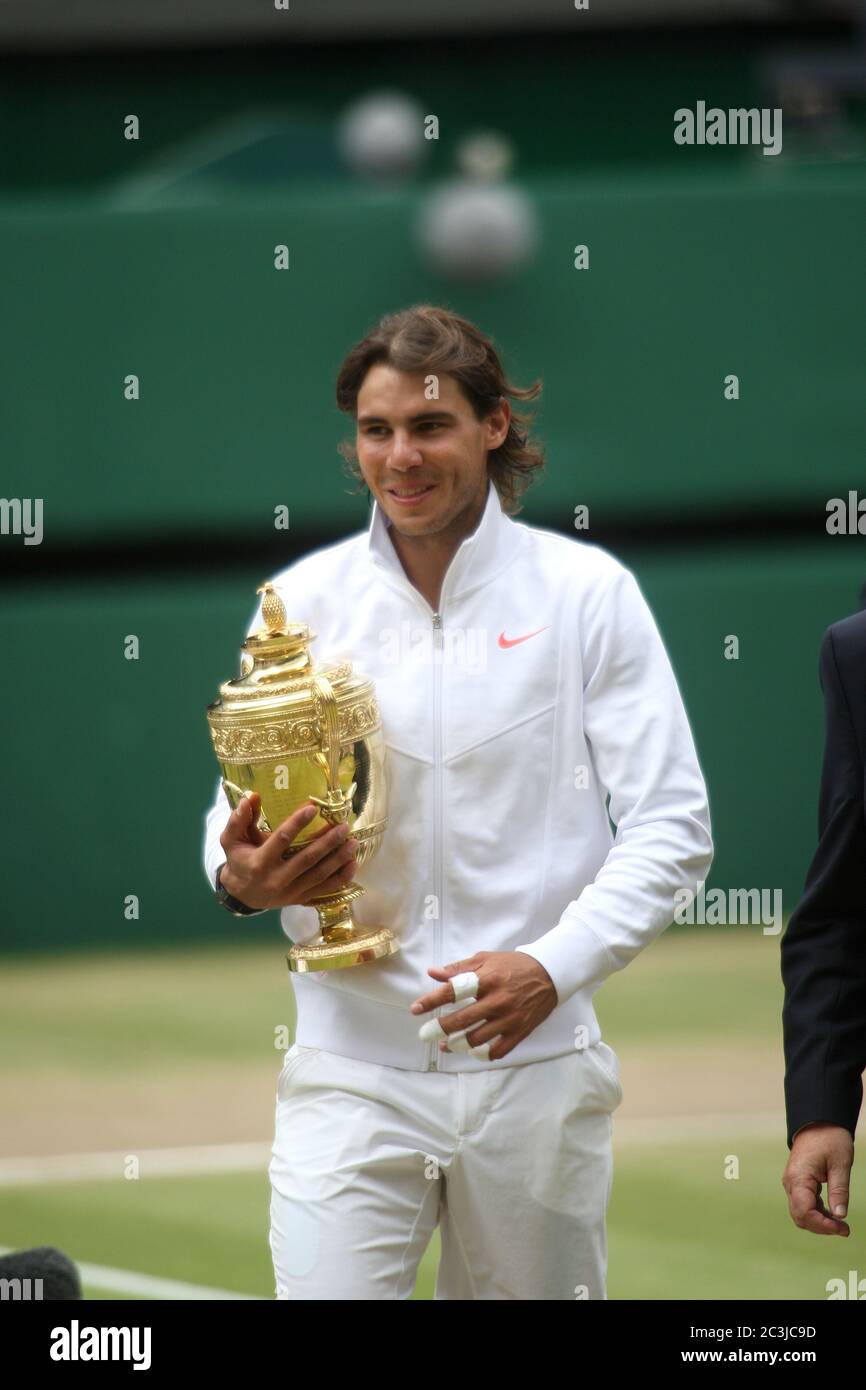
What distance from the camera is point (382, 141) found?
10820mm

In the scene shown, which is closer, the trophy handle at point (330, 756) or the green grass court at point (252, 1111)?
the trophy handle at point (330, 756)

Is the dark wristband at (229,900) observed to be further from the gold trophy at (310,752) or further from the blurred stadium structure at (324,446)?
the blurred stadium structure at (324,446)

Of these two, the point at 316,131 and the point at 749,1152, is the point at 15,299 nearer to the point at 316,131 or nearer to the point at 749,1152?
the point at 316,131

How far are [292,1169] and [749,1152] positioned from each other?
3.83 metres

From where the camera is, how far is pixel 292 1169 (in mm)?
3199

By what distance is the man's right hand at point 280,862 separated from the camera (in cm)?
309

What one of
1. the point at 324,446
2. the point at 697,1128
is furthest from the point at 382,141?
the point at 697,1128

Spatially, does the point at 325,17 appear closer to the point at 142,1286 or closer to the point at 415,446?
the point at 142,1286

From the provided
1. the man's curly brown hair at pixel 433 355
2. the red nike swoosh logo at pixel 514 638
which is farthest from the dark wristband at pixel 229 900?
the man's curly brown hair at pixel 433 355

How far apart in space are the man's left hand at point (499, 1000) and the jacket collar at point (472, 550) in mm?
667

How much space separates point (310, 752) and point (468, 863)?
0.31 metres
